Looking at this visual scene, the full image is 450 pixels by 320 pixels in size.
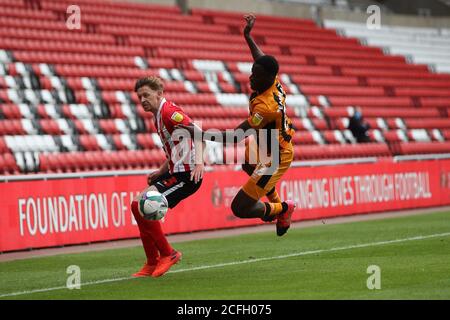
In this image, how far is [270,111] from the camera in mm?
11016

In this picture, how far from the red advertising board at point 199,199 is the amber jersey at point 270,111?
19.2 feet

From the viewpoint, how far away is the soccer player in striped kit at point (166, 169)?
35.6 ft

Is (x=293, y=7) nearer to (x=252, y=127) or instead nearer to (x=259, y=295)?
(x=252, y=127)

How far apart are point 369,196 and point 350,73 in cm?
1085

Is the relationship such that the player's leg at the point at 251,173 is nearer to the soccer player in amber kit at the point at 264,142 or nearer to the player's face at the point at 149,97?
the soccer player in amber kit at the point at 264,142

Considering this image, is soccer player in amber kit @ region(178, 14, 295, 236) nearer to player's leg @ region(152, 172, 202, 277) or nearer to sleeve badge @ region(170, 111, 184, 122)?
sleeve badge @ region(170, 111, 184, 122)

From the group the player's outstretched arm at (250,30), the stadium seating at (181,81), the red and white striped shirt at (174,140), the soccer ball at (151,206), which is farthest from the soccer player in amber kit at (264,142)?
the stadium seating at (181,81)

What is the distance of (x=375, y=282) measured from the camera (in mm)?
9664

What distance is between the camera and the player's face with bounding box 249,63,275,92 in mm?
11016

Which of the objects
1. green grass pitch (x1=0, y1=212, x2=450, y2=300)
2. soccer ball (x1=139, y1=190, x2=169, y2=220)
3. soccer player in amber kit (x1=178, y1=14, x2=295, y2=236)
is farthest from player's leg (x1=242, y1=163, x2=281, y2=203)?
soccer ball (x1=139, y1=190, x2=169, y2=220)

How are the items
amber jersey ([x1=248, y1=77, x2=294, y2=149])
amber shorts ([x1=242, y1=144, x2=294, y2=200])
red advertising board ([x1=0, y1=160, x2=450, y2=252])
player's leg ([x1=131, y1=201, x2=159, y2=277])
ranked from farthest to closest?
red advertising board ([x1=0, y1=160, x2=450, y2=252])
amber shorts ([x1=242, y1=144, x2=294, y2=200])
amber jersey ([x1=248, y1=77, x2=294, y2=149])
player's leg ([x1=131, y1=201, x2=159, y2=277])

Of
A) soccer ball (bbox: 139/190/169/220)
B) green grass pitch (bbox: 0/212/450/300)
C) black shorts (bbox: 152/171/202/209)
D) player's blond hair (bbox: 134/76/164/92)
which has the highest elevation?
player's blond hair (bbox: 134/76/164/92)

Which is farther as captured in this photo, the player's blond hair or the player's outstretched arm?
the player's outstretched arm

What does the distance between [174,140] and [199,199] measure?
801 centimetres
